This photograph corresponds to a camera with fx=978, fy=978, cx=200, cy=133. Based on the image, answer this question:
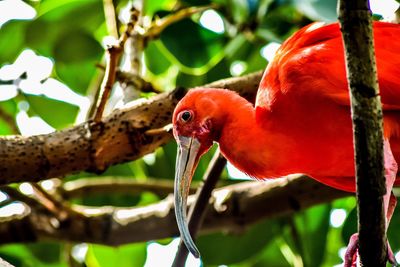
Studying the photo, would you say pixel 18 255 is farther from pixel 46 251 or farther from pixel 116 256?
pixel 116 256

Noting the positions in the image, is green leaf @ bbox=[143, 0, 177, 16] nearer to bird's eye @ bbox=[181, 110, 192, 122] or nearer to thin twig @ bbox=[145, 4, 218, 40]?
thin twig @ bbox=[145, 4, 218, 40]

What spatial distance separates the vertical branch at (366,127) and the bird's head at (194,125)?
112 cm

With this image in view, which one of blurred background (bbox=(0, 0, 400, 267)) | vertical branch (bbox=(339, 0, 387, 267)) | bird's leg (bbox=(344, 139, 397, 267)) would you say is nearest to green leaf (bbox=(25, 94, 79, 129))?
blurred background (bbox=(0, 0, 400, 267))

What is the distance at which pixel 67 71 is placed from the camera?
5875 millimetres

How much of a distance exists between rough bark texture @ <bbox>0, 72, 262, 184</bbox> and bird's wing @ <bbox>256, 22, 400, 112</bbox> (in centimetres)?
51

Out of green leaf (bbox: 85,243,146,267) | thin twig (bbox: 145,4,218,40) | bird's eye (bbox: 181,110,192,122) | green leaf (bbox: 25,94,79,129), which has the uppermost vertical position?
thin twig (bbox: 145,4,218,40)

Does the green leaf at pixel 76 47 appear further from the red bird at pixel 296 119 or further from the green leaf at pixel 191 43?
the red bird at pixel 296 119

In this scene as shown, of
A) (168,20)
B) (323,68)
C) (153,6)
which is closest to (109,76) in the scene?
(323,68)

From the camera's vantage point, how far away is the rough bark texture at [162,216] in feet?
16.9

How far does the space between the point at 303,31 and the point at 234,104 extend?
0.50 metres

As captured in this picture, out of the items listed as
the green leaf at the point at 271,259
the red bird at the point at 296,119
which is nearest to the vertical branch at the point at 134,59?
the red bird at the point at 296,119

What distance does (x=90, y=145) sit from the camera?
429 cm

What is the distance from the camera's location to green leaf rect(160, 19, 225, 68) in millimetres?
5473

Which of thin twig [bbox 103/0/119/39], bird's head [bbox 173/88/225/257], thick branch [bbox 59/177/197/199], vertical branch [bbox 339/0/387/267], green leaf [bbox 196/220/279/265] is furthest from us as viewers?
green leaf [bbox 196/220/279/265]
